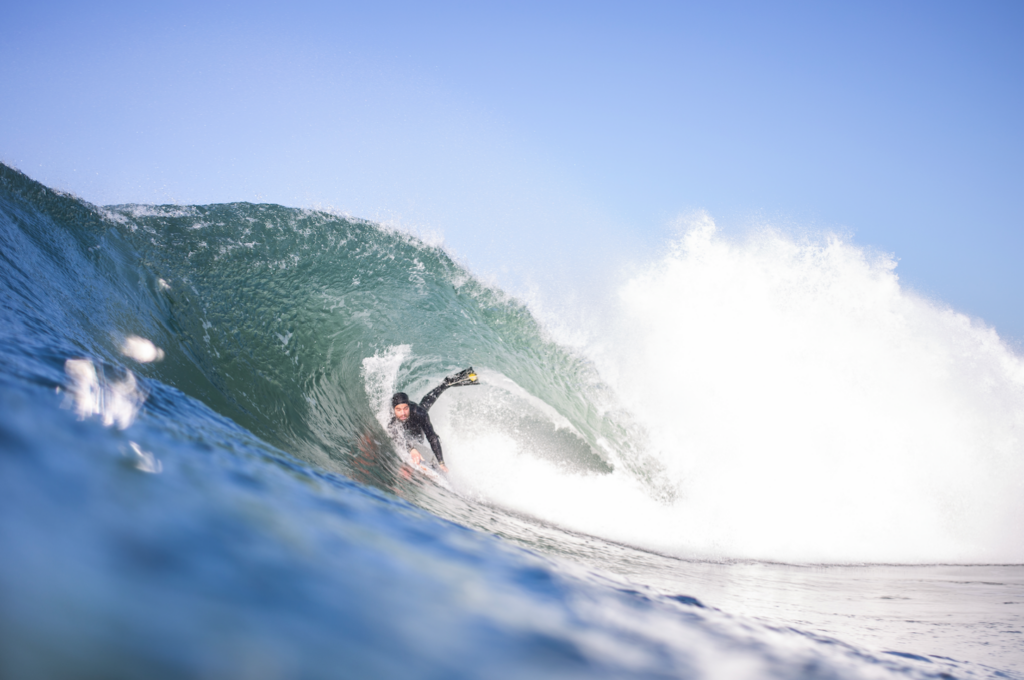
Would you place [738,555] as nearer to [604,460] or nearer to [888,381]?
[604,460]

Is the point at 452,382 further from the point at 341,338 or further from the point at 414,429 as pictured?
the point at 341,338

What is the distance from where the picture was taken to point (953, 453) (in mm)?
6871

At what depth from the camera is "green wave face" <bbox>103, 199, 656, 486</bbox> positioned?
4746mm

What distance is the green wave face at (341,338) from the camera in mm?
4746

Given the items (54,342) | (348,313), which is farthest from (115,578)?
(348,313)

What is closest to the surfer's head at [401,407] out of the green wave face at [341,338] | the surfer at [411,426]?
the surfer at [411,426]

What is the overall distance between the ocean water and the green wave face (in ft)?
0.15

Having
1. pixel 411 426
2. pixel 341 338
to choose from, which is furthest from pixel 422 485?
pixel 341 338

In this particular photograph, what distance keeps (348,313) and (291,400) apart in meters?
2.31

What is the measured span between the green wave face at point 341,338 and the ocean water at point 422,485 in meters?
0.05

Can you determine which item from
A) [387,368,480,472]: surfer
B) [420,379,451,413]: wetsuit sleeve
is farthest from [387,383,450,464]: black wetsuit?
[420,379,451,413]: wetsuit sleeve

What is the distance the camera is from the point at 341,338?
6.64 metres

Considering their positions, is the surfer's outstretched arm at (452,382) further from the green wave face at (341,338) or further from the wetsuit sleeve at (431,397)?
the green wave face at (341,338)

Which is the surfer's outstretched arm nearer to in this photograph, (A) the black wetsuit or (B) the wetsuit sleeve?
(B) the wetsuit sleeve
